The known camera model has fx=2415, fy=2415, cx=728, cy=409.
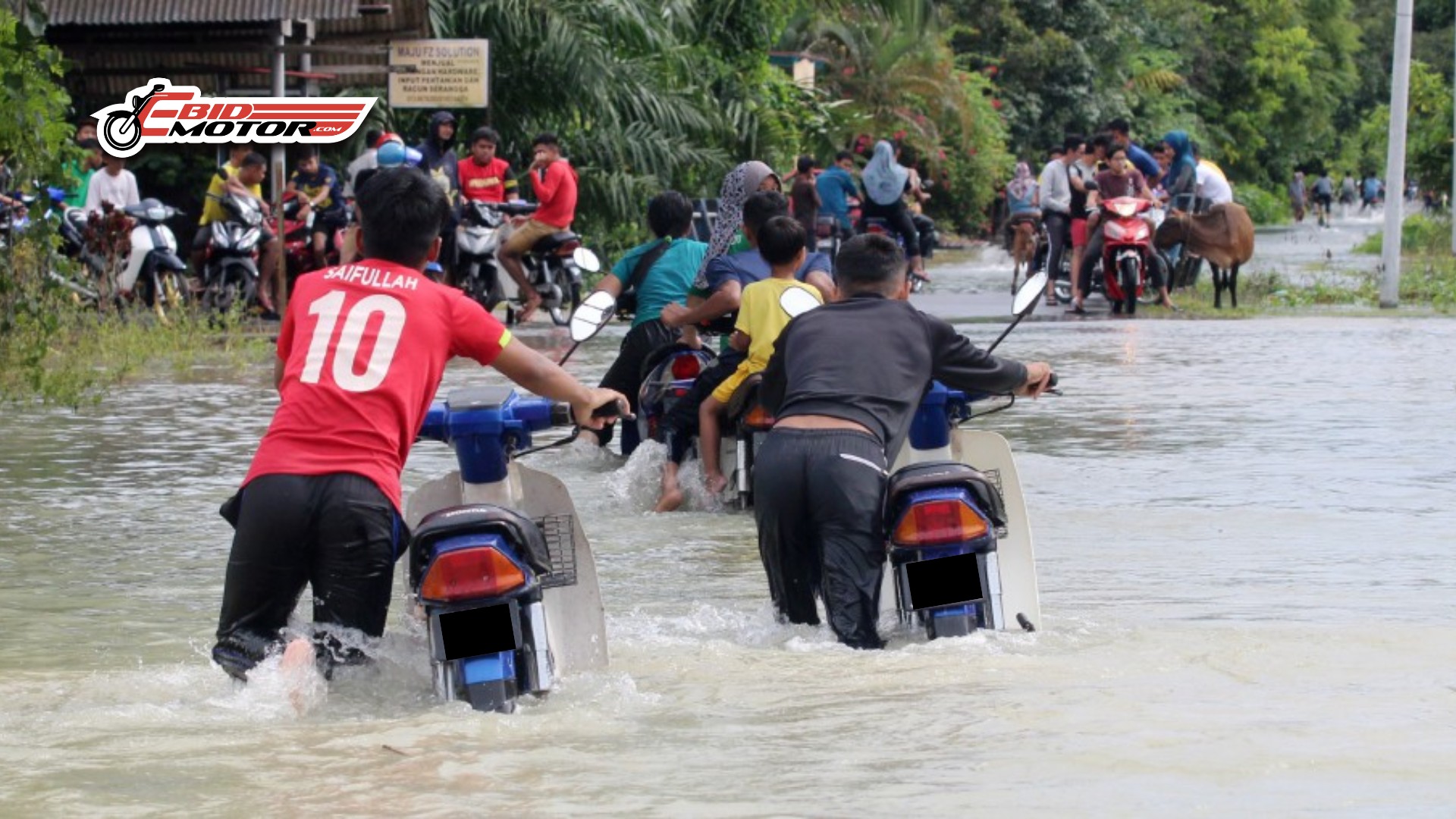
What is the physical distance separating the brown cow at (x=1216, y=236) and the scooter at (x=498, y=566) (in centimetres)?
1807

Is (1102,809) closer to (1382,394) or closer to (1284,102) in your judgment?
(1382,394)

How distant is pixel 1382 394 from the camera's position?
15.1 meters

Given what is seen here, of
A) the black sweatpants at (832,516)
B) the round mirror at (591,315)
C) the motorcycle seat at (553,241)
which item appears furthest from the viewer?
the motorcycle seat at (553,241)

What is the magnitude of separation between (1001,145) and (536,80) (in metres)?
25.3

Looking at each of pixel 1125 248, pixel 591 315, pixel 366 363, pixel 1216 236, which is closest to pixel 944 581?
pixel 591 315

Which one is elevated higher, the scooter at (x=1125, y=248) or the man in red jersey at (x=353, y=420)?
the man in red jersey at (x=353, y=420)

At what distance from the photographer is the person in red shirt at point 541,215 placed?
21.2 meters

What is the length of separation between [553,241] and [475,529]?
16.0 metres

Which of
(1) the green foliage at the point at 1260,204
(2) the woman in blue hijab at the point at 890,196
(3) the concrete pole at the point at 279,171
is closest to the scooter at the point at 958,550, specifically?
(3) the concrete pole at the point at 279,171

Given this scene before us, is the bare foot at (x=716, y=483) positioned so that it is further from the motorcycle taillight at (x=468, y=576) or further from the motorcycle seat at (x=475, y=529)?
the motorcycle taillight at (x=468, y=576)

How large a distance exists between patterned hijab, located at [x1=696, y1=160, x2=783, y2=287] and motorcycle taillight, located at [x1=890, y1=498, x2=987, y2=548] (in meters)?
4.86

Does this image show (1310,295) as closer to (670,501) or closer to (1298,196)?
(670,501)

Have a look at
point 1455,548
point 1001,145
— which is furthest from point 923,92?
point 1455,548

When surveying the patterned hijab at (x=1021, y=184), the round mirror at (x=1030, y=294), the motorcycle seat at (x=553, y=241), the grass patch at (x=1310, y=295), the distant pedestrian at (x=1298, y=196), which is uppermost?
the round mirror at (x=1030, y=294)
